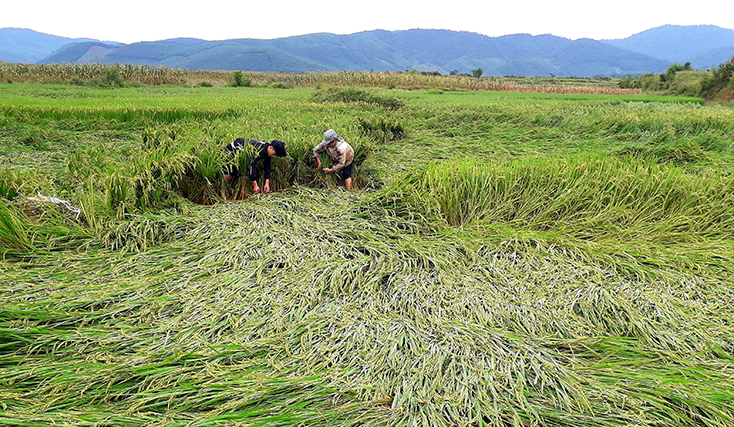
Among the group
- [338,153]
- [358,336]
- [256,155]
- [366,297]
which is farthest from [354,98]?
[358,336]

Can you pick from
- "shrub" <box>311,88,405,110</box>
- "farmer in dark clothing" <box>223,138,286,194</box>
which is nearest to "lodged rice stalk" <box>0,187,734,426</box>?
"farmer in dark clothing" <box>223,138,286,194</box>

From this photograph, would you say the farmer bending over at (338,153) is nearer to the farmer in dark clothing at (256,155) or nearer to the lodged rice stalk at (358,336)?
the farmer in dark clothing at (256,155)

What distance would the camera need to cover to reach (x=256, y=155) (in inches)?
181

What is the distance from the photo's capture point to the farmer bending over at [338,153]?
5031 millimetres

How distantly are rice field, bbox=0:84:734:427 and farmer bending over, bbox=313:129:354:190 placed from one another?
285 millimetres

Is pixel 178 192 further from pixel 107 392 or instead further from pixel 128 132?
pixel 128 132

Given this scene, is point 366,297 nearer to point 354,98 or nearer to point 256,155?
point 256,155

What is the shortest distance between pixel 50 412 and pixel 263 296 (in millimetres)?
1217

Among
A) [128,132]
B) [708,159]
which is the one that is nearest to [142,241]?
[128,132]

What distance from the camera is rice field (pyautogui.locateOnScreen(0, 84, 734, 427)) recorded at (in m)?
1.80

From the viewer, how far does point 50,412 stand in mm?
1660

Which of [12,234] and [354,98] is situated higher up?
[354,98]

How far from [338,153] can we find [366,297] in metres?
2.96

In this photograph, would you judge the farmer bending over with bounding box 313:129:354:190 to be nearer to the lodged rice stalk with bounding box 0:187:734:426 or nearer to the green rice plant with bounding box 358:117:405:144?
the lodged rice stalk with bounding box 0:187:734:426
